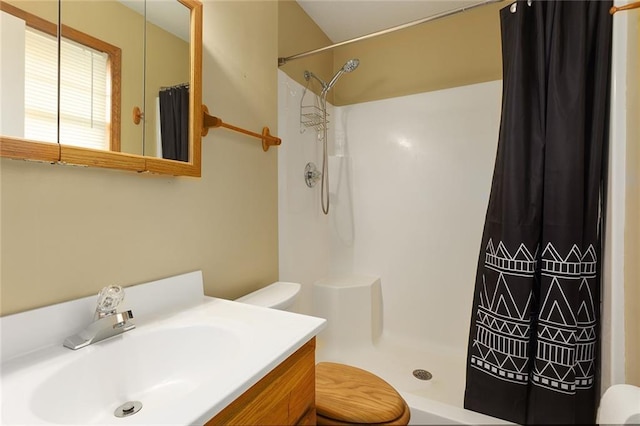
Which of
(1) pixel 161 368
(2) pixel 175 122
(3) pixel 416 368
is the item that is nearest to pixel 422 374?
(3) pixel 416 368

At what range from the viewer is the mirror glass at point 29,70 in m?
0.63

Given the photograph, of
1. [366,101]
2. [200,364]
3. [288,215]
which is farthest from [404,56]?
[200,364]

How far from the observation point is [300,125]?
1.77 meters

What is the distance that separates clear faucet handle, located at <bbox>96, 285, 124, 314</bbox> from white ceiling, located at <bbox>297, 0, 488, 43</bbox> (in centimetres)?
176

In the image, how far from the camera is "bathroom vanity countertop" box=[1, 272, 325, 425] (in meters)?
0.50

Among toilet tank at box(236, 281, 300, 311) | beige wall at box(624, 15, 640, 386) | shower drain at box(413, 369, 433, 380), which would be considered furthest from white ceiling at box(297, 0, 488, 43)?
shower drain at box(413, 369, 433, 380)

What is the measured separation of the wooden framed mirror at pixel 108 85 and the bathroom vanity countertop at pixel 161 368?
0.42 meters

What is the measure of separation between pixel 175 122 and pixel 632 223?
140 cm

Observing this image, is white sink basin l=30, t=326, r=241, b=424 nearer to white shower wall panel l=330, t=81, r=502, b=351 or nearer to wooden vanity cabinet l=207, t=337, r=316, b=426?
wooden vanity cabinet l=207, t=337, r=316, b=426

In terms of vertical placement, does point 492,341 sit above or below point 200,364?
below

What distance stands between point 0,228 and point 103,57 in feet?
1.56

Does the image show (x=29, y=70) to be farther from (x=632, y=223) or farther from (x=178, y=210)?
(x=632, y=223)

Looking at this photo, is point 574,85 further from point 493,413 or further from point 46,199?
point 46,199

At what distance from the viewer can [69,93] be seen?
0.73 m
